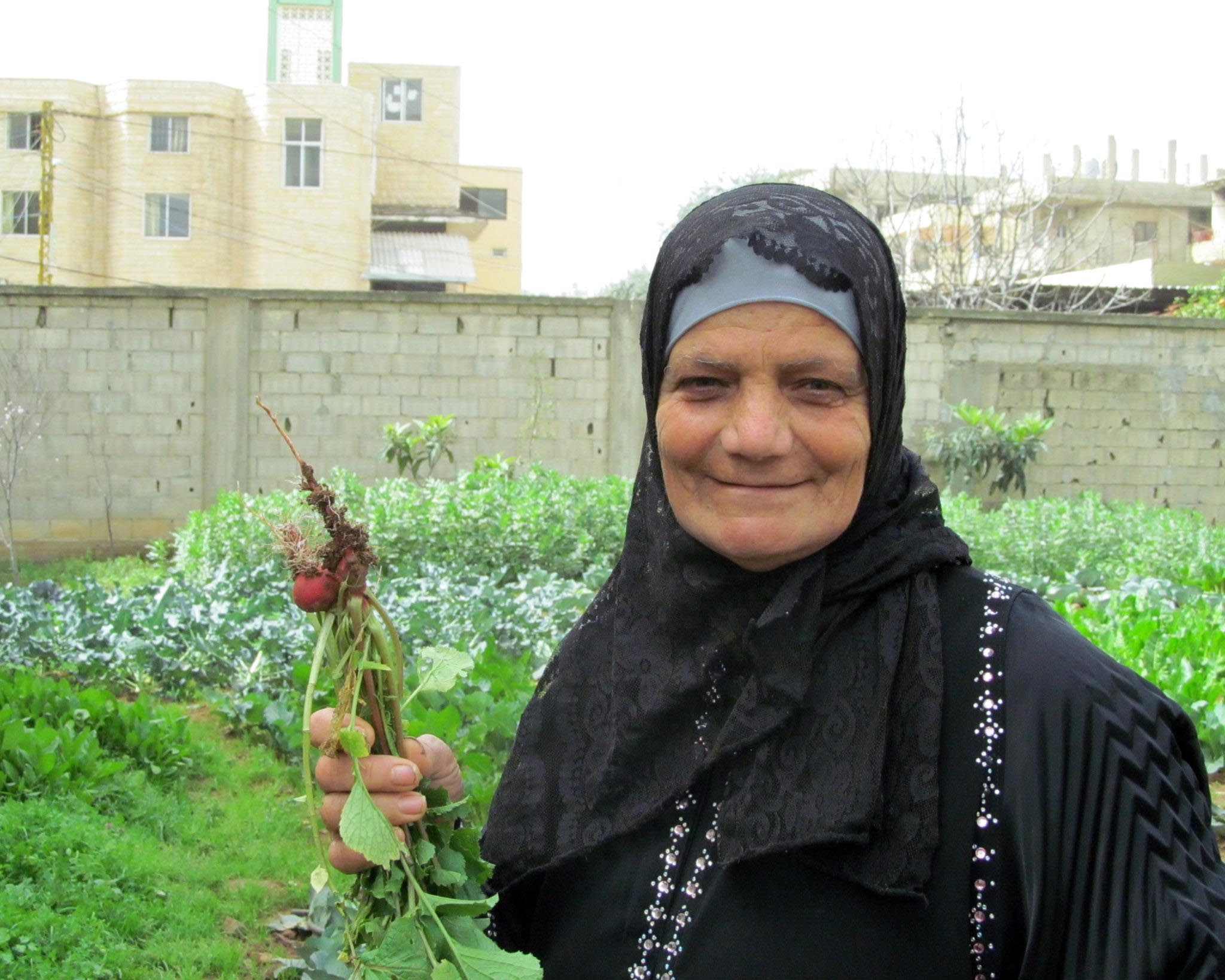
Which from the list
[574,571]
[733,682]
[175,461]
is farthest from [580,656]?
[175,461]

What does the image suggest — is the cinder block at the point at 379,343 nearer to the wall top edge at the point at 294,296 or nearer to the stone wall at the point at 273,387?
the stone wall at the point at 273,387

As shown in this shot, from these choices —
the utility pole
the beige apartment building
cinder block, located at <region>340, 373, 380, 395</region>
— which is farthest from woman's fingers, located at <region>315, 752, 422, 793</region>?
the beige apartment building

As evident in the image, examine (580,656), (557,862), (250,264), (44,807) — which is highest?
(250,264)

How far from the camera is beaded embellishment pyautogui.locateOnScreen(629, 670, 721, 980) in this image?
1.48m

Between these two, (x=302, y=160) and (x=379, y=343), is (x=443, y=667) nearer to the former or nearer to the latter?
(x=379, y=343)

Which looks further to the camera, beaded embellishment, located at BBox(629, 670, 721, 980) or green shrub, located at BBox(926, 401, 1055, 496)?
green shrub, located at BBox(926, 401, 1055, 496)

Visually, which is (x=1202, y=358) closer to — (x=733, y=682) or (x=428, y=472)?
(x=428, y=472)

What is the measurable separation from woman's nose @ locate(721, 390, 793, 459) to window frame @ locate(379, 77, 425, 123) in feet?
127

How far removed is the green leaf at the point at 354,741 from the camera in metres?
1.48

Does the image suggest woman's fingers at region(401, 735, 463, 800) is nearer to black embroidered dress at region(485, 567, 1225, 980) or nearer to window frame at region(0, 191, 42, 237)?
black embroidered dress at region(485, 567, 1225, 980)

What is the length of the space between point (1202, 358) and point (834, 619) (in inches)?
514

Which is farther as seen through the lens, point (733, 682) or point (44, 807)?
point (44, 807)

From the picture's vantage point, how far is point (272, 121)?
31922 millimetres

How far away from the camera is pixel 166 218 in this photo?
3250 cm
